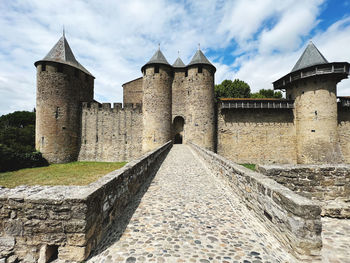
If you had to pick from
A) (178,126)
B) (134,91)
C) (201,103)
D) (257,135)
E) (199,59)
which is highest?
(199,59)

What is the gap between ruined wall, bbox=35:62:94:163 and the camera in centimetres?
1614

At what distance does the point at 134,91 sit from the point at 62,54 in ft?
31.0

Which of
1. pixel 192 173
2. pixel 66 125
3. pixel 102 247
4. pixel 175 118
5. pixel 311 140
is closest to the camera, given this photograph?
pixel 102 247

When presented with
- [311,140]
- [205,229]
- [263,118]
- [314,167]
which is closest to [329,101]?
[311,140]

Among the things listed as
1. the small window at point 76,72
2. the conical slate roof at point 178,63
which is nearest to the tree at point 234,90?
the conical slate roof at point 178,63

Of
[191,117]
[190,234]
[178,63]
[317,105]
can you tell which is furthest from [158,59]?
[190,234]

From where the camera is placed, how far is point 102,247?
2.19 meters

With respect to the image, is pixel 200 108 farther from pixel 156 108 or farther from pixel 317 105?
pixel 317 105

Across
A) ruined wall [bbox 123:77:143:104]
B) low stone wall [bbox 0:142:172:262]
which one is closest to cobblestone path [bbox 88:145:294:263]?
A: low stone wall [bbox 0:142:172:262]

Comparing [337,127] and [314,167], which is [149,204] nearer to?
[314,167]

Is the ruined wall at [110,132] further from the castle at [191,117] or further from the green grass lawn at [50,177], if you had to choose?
the green grass lawn at [50,177]

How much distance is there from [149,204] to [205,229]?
1.36 m

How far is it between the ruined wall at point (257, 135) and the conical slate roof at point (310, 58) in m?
4.46

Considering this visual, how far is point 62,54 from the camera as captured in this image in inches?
680
